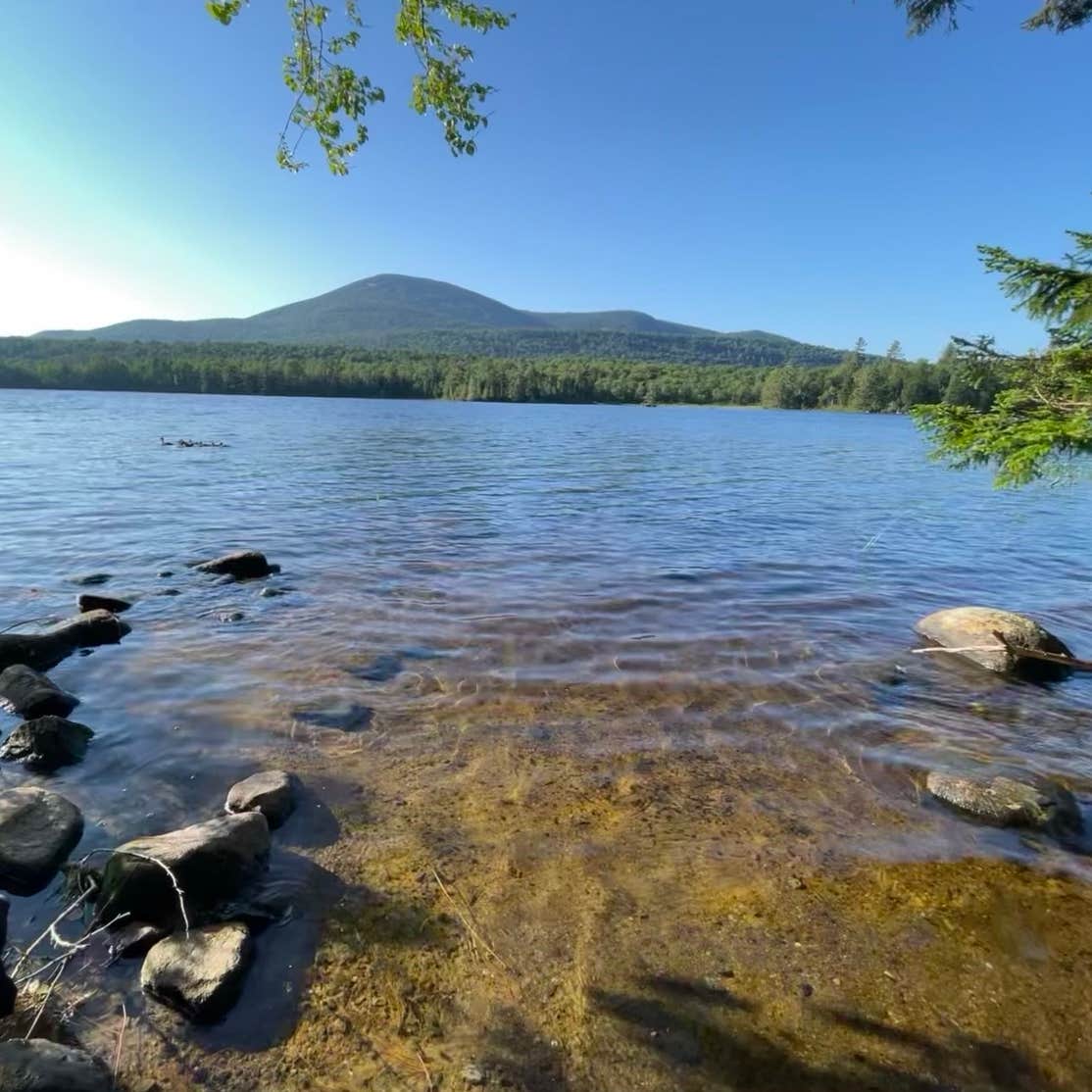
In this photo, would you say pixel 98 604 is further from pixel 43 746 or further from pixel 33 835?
pixel 33 835

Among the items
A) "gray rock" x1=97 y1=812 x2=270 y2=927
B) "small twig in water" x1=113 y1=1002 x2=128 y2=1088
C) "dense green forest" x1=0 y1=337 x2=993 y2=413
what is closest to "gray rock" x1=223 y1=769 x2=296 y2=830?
"gray rock" x1=97 y1=812 x2=270 y2=927

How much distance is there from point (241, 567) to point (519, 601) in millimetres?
6397

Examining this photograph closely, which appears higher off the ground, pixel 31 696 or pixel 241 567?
pixel 31 696

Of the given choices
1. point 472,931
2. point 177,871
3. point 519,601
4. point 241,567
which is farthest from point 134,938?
point 241,567

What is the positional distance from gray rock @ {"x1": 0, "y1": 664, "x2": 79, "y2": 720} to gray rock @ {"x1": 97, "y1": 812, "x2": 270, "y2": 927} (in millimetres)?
3884

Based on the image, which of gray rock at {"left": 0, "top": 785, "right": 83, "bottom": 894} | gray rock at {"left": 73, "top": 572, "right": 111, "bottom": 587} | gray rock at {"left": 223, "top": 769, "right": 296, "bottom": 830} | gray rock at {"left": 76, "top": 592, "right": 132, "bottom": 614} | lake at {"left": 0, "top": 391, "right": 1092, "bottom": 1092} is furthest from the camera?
gray rock at {"left": 73, "top": 572, "right": 111, "bottom": 587}

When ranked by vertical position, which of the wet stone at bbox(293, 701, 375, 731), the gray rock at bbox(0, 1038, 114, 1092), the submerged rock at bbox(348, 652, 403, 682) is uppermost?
the gray rock at bbox(0, 1038, 114, 1092)

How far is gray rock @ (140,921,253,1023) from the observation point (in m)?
4.13

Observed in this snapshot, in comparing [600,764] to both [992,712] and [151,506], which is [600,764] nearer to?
[992,712]

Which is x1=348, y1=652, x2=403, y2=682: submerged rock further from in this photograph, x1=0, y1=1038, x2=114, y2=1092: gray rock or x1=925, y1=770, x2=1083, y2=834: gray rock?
x1=925, y1=770, x2=1083, y2=834: gray rock

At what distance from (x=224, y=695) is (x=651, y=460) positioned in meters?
39.6

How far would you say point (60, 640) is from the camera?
9.98 m

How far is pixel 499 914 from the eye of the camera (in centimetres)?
504

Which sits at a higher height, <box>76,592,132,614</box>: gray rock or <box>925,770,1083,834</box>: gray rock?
<box>925,770,1083,834</box>: gray rock
